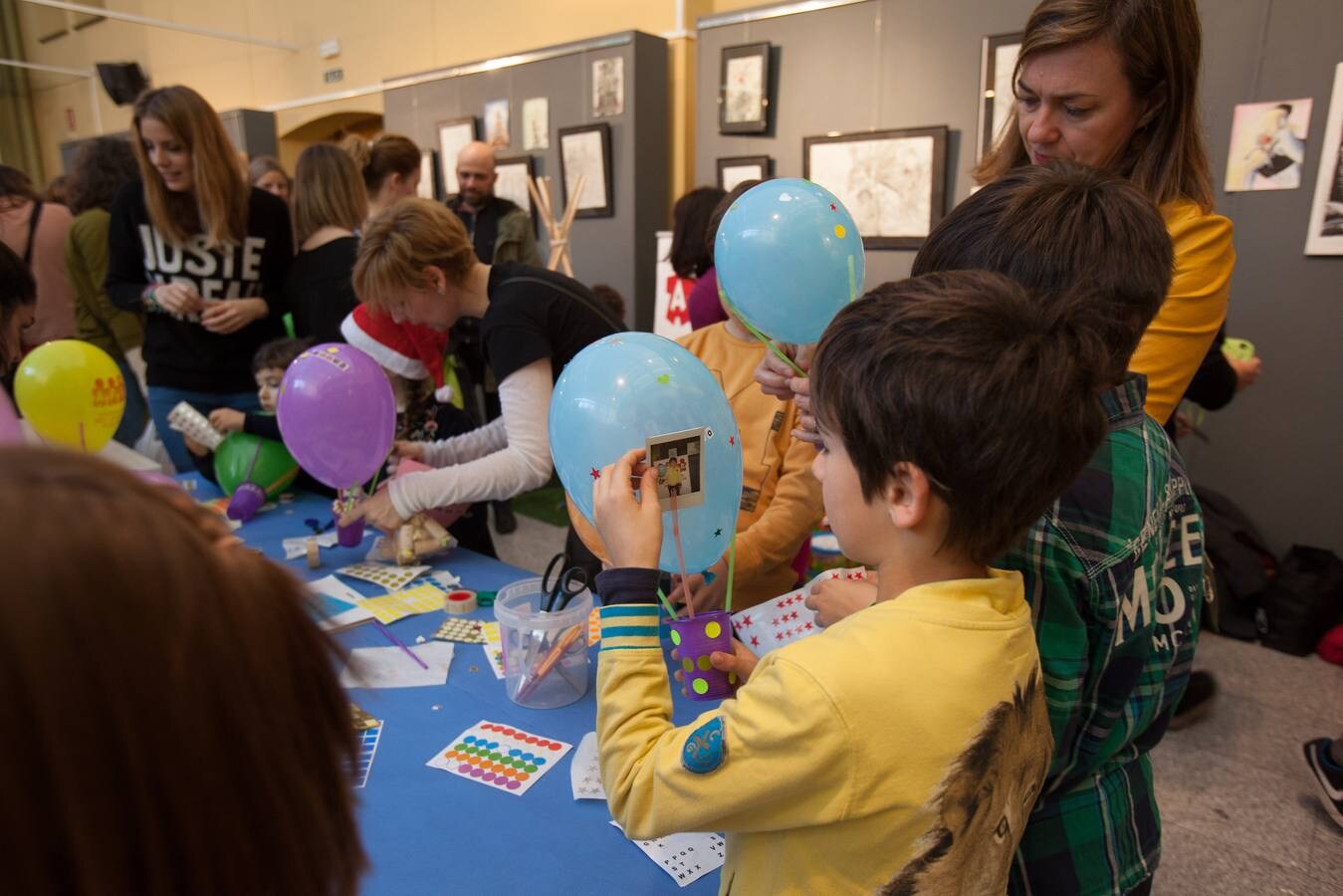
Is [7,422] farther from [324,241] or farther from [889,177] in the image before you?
[889,177]

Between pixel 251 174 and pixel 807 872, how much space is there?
444 centimetres

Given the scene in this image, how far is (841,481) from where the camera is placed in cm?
77

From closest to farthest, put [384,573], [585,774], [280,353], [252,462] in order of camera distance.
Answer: [585,774]
[384,573]
[252,462]
[280,353]

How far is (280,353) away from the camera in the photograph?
2361mm

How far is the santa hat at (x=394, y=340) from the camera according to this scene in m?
2.05

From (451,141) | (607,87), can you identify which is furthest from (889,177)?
(451,141)

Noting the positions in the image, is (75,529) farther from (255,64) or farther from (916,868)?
(255,64)

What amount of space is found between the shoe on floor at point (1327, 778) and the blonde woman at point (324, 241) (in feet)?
9.78

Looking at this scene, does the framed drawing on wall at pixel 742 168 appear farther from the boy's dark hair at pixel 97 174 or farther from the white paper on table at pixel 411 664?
the white paper on table at pixel 411 664

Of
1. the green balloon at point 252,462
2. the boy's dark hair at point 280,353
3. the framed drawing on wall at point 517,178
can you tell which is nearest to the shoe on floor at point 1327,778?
the green balloon at point 252,462

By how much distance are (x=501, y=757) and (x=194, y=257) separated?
2023 millimetres

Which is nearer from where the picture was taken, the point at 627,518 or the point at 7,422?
the point at 627,518

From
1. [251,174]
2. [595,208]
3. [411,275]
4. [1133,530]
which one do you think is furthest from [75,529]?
[595,208]

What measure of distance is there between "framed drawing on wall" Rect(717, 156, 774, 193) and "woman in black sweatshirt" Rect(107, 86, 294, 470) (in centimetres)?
247
